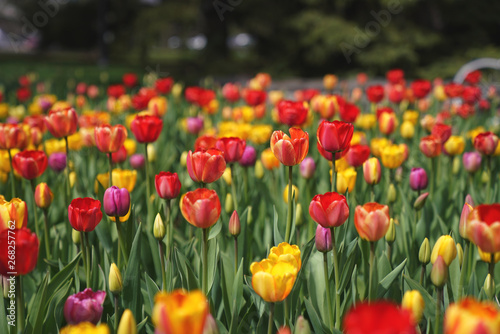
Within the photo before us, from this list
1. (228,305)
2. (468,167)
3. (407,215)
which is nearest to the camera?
(228,305)

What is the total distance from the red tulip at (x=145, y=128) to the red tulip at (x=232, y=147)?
0.23m

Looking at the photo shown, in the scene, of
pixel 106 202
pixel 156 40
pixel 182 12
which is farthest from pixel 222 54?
pixel 106 202

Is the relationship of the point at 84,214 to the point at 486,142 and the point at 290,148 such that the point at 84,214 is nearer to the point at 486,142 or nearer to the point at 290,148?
the point at 290,148

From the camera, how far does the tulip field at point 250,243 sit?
98cm

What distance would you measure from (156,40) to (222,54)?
2.72m

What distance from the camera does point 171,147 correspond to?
10.0 feet

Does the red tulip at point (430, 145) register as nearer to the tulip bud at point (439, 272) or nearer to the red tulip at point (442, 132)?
the red tulip at point (442, 132)

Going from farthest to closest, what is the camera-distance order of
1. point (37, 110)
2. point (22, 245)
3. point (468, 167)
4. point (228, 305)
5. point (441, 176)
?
point (37, 110)
point (441, 176)
point (468, 167)
point (228, 305)
point (22, 245)

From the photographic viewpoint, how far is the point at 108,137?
1.79m

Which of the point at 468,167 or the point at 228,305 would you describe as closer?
the point at 228,305

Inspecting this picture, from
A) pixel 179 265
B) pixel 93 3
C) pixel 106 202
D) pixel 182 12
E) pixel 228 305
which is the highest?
pixel 93 3

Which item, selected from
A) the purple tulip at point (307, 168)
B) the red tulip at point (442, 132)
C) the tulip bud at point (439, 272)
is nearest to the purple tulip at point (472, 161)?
the red tulip at point (442, 132)

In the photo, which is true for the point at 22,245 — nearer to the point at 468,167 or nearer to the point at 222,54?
the point at 468,167

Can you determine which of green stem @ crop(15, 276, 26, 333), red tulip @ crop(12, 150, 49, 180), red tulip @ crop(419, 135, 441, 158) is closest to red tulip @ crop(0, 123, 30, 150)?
red tulip @ crop(12, 150, 49, 180)
